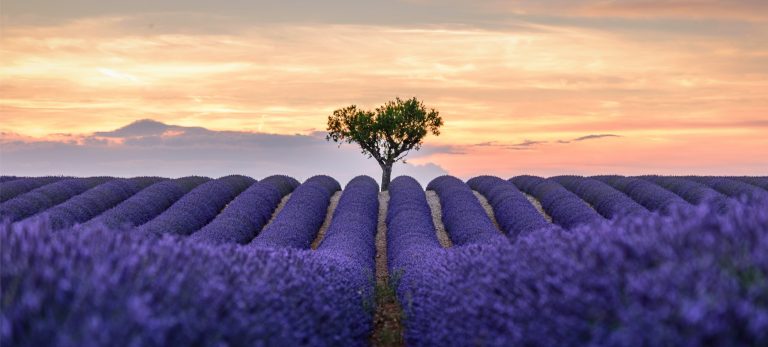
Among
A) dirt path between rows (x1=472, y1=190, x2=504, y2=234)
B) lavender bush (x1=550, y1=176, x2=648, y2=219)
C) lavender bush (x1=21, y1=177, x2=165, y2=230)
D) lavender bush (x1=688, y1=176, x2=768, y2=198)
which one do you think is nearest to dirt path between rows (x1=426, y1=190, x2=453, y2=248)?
dirt path between rows (x1=472, y1=190, x2=504, y2=234)

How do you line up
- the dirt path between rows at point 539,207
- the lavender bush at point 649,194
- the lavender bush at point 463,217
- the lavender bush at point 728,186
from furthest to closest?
1. the lavender bush at point 728,186
2. the dirt path between rows at point 539,207
3. the lavender bush at point 649,194
4. the lavender bush at point 463,217

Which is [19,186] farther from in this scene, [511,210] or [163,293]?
[163,293]

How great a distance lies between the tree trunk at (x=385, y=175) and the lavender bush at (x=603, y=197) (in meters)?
7.01

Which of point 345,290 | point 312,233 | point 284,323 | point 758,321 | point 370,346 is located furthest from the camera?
point 312,233

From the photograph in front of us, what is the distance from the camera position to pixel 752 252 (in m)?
4.65

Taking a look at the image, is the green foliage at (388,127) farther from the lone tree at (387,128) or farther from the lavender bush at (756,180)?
the lavender bush at (756,180)

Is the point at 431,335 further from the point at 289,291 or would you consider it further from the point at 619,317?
the point at 619,317

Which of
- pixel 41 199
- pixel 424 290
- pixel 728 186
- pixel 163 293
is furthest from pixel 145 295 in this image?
pixel 728 186

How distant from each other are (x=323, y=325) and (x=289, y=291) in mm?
601

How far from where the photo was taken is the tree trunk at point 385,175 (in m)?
31.2

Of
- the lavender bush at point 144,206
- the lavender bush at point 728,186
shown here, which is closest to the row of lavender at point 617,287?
the lavender bush at point 144,206

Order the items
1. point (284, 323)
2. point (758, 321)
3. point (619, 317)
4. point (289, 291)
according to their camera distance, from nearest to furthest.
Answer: point (758, 321)
point (619, 317)
point (284, 323)
point (289, 291)

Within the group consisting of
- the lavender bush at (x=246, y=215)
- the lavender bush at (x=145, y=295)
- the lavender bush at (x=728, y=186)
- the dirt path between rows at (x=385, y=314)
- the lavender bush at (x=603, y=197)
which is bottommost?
the dirt path between rows at (x=385, y=314)

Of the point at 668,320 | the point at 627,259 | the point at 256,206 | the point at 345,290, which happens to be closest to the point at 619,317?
the point at 668,320
